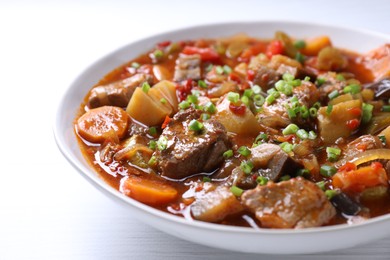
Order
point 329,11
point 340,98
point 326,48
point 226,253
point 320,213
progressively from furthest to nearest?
point 329,11
point 326,48
point 340,98
point 226,253
point 320,213

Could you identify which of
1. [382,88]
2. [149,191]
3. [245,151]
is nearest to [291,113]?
[245,151]

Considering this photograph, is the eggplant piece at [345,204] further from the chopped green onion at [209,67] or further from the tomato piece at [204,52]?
the tomato piece at [204,52]

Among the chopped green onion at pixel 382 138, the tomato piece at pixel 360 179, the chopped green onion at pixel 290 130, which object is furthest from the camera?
the chopped green onion at pixel 290 130

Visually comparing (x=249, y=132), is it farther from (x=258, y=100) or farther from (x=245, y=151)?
(x=258, y=100)

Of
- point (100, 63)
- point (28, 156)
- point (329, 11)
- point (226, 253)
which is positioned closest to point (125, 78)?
point (100, 63)

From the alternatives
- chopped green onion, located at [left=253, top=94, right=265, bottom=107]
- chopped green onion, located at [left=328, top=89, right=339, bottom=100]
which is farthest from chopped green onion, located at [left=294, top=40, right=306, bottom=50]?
chopped green onion, located at [left=253, top=94, right=265, bottom=107]

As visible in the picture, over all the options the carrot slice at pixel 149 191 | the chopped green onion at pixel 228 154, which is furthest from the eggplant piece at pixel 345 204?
the carrot slice at pixel 149 191

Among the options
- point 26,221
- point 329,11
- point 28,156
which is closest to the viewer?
point 26,221

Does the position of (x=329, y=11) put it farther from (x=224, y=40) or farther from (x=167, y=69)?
(x=167, y=69)
